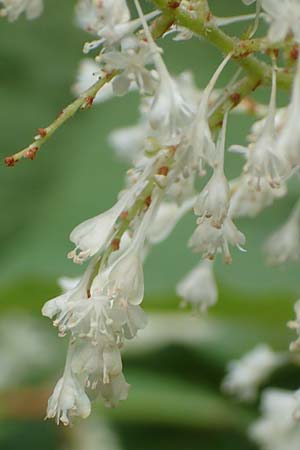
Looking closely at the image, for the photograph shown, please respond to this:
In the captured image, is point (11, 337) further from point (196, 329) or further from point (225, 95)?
point (225, 95)

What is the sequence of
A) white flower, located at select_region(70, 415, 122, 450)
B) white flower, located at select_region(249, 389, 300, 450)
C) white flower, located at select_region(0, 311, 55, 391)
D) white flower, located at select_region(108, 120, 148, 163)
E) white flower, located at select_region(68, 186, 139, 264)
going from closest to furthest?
white flower, located at select_region(68, 186, 139, 264) → white flower, located at select_region(108, 120, 148, 163) → white flower, located at select_region(249, 389, 300, 450) → white flower, located at select_region(70, 415, 122, 450) → white flower, located at select_region(0, 311, 55, 391)

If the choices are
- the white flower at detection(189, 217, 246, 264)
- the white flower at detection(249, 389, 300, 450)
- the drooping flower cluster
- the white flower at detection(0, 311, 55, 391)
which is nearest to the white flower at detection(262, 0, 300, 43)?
the drooping flower cluster

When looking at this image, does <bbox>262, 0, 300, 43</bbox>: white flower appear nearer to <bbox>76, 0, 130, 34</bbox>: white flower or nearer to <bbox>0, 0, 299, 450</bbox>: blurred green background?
<bbox>76, 0, 130, 34</bbox>: white flower

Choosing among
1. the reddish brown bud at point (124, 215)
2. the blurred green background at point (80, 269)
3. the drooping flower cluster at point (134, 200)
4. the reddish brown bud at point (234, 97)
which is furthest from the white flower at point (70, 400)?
the blurred green background at point (80, 269)

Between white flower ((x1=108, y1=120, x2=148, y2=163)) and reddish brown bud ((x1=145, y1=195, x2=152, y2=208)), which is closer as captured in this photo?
reddish brown bud ((x1=145, y1=195, x2=152, y2=208))

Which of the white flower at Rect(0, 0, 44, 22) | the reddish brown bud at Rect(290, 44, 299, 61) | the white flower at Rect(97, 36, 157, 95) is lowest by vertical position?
the white flower at Rect(97, 36, 157, 95)

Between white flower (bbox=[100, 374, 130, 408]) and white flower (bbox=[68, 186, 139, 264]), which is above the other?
white flower (bbox=[68, 186, 139, 264])

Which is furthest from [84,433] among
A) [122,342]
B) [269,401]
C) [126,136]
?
[122,342]

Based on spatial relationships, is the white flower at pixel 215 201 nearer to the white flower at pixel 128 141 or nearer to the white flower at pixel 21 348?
the white flower at pixel 128 141
